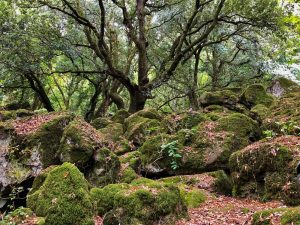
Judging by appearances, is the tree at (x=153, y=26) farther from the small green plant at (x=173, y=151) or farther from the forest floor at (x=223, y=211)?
the forest floor at (x=223, y=211)

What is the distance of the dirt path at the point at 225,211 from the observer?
20.8 ft

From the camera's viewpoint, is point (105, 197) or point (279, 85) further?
point (279, 85)

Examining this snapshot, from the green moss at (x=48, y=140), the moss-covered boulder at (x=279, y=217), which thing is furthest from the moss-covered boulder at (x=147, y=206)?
the green moss at (x=48, y=140)

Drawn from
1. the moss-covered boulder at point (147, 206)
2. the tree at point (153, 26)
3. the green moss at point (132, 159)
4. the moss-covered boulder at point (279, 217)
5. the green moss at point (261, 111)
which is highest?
the tree at point (153, 26)

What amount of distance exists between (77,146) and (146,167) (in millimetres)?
2102

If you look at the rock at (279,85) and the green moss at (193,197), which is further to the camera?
the rock at (279,85)

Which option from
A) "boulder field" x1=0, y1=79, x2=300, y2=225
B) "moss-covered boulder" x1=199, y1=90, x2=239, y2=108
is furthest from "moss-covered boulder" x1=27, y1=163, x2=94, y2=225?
"moss-covered boulder" x1=199, y1=90, x2=239, y2=108

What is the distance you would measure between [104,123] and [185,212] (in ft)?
30.3

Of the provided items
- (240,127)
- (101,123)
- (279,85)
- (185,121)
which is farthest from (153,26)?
(240,127)

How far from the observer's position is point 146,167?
387 inches

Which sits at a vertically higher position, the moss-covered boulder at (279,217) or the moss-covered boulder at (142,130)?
the moss-covered boulder at (142,130)

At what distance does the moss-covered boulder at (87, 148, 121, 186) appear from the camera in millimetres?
8794

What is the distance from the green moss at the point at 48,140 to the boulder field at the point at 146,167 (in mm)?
28

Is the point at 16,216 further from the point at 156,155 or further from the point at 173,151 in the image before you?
the point at 173,151
